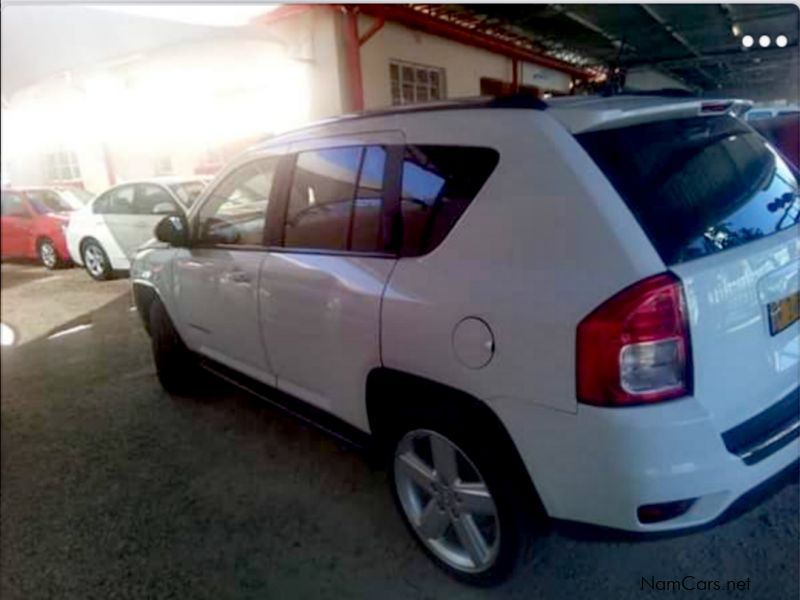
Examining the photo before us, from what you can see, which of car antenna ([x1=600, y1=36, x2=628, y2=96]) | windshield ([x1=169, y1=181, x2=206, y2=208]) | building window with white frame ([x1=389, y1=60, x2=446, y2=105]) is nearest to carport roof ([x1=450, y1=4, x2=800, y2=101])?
car antenna ([x1=600, y1=36, x2=628, y2=96])

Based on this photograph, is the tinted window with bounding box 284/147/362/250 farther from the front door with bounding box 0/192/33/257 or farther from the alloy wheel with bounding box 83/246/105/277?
the front door with bounding box 0/192/33/257

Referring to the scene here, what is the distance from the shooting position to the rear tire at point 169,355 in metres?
2.68

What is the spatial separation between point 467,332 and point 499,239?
26cm

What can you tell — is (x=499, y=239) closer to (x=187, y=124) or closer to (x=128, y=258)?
(x=187, y=124)

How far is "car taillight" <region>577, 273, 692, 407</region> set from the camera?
1.20 metres

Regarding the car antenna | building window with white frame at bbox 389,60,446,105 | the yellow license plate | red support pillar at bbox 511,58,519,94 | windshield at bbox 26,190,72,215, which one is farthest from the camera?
building window with white frame at bbox 389,60,446,105

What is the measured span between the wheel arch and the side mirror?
4.30ft

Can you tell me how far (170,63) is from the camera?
5.76 feet

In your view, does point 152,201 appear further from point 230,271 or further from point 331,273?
point 331,273

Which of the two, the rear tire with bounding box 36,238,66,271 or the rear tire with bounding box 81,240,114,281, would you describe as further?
the rear tire with bounding box 81,240,114,281

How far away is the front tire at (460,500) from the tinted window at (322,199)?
2.45 feet

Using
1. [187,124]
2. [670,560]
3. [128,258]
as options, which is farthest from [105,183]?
[670,560]

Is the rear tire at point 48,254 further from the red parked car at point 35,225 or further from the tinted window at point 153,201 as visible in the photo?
the tinted window at point 153,201

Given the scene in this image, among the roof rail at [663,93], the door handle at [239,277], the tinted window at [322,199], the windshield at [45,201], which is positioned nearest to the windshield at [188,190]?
the door handle at [239,277]
